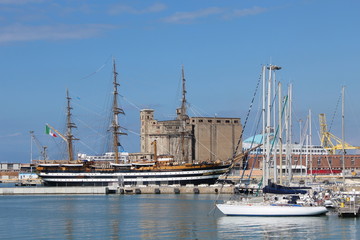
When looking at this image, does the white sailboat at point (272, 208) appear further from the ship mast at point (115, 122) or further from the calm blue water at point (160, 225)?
the ship mast at point (115, 122)

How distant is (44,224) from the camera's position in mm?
49406

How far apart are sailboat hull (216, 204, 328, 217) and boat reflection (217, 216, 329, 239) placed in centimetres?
44

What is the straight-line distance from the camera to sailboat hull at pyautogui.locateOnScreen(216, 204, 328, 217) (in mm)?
49312

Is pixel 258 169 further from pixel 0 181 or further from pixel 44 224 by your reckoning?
pixel 44 224

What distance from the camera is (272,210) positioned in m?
49.3

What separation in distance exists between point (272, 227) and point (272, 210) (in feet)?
15.6

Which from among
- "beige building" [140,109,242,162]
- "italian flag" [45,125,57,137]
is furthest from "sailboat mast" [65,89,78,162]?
"beige building" [140,109,242,162]

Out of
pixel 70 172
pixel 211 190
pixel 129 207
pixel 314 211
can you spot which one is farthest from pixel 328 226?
pixel 70 172

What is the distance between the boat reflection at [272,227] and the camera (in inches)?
1623

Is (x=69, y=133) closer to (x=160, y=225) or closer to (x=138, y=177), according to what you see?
(x=138, y=177)

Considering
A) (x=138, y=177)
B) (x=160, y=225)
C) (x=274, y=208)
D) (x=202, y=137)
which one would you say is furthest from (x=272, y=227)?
(x=202, y=137)

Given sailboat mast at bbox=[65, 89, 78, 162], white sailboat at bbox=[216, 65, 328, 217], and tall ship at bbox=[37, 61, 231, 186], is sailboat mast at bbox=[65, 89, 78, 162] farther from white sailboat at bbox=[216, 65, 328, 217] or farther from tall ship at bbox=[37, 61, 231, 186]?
white sailboat at bbox=[216, 65, 328, 217]

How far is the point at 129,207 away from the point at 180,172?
42982 millimetres

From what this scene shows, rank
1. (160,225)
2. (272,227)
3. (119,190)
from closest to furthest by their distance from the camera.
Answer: (272,227) < (160,225) < (119,190)
